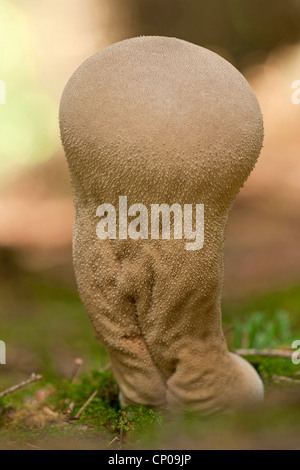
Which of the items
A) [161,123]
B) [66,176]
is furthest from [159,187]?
[66,176]

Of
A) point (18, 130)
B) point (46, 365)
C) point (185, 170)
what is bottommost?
point (46, 365)

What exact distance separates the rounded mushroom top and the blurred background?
1.47 m

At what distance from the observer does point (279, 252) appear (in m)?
3.68

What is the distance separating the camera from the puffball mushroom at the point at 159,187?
848mm

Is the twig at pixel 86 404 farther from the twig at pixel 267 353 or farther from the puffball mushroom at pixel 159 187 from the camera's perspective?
the twig at pixel 267 353

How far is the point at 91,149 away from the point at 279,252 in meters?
2.98

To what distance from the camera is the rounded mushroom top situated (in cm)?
84

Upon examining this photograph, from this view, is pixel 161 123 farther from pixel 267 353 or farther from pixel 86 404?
pixel 267 353

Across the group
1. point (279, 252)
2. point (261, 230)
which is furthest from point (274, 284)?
point (261, 230)

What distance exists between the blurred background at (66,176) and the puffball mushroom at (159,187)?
1193mm

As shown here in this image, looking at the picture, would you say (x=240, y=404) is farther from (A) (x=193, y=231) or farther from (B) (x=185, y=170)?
(B) (x=185, y=170)

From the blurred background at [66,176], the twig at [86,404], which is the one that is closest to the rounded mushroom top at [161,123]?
the twig at [86,404]

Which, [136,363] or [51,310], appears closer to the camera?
[136,363]
